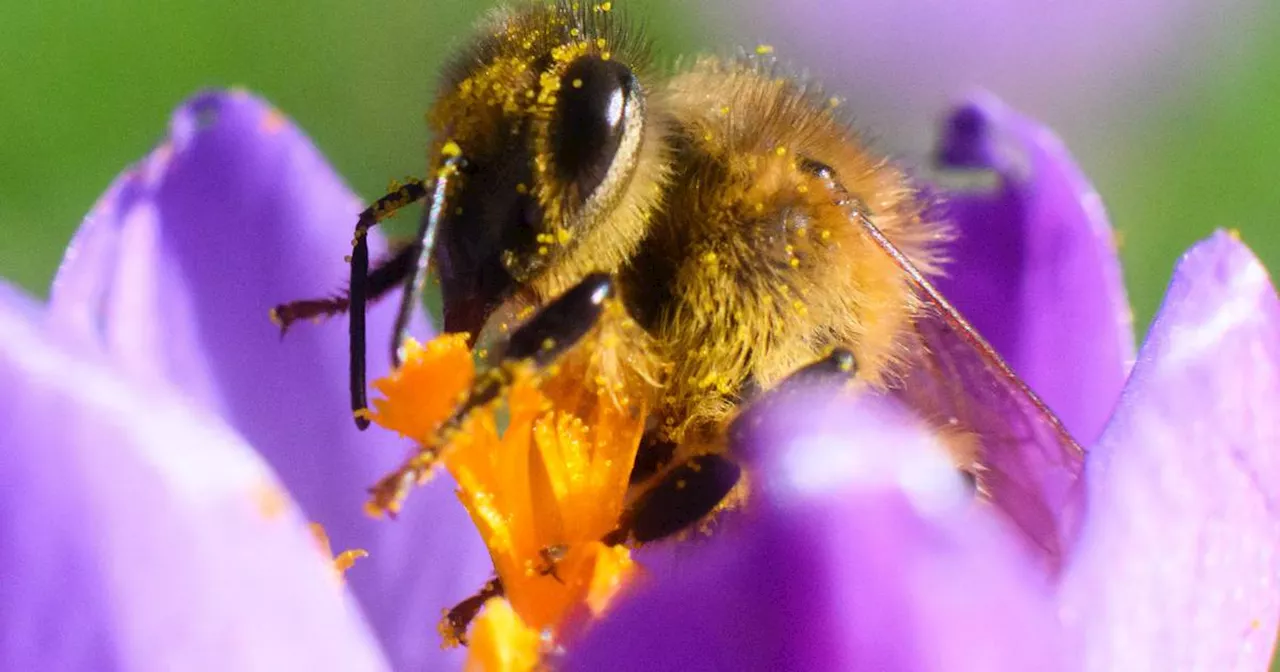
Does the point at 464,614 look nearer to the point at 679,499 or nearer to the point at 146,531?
the point at 679,499

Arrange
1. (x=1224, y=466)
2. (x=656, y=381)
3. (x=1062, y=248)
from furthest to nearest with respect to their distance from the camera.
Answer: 1. (x=1062, y=248)
2. (x=656, y=381)
3. (x=1224, y=466)

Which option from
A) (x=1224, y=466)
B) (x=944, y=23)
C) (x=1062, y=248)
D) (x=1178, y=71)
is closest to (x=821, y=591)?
(x=1224, y=466)

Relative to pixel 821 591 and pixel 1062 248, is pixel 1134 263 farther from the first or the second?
pixel 821 591

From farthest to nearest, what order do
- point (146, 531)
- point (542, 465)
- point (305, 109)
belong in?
point (305, 109), point (542, 465), point (146, 531)

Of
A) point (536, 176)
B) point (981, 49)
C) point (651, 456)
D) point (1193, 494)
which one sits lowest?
point (1193, 494)

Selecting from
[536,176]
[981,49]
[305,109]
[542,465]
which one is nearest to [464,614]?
[542,465]

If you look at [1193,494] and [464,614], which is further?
[464,614]

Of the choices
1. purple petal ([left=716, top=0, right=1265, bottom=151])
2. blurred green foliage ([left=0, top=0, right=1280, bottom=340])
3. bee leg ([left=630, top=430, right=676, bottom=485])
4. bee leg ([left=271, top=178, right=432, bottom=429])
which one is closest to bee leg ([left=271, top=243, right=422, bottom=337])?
bee leg ([left=271, top=178, right=432, bottom=429])
